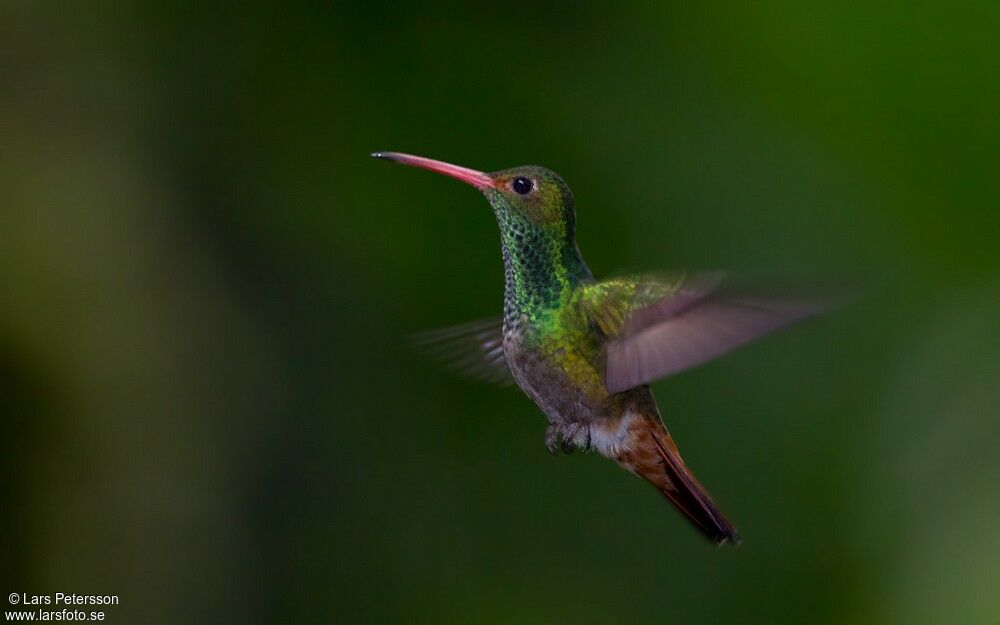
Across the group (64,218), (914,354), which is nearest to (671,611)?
(914,354)

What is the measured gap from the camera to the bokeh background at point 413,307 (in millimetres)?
3484

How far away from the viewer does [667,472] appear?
238cm

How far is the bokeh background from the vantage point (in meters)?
3.48

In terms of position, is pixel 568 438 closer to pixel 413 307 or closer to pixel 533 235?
pixel 533 235

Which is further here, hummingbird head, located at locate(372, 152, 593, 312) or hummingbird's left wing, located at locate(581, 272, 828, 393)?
hummingbird head, located at locate(372, 152, 593, 312)

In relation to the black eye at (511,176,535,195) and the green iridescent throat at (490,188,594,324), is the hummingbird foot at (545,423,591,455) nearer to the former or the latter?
the green iridescent throat at (490,188,594,324)

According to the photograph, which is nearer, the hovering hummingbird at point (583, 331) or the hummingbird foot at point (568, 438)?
the hovering hummingbird at point (583, 331)

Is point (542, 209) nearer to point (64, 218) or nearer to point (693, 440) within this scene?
point (693, 440)

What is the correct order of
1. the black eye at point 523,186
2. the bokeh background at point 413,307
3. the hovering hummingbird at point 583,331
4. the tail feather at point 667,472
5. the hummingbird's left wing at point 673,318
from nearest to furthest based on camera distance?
the hummingbird's left wing at point 673,318 < the hovering hummingbird at point 583,331 < the tail feather at point 667,472 < the black eye at point 523,186 < the bokeh background at point 413,307

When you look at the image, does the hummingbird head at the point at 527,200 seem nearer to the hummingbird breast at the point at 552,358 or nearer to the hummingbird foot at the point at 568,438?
the hummingbird breast at the point at 552,358

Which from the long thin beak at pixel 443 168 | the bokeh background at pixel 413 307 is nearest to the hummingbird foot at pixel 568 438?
the long thin beak at pixel 443 168

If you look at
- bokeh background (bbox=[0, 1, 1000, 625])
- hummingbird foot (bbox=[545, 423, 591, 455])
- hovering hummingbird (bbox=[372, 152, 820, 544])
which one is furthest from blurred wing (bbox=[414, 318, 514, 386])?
bokeh background (bbox=[0, 1, 1000, 625])

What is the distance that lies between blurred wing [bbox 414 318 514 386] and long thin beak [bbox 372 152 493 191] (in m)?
0.33

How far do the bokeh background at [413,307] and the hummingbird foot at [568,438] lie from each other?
130 cm
